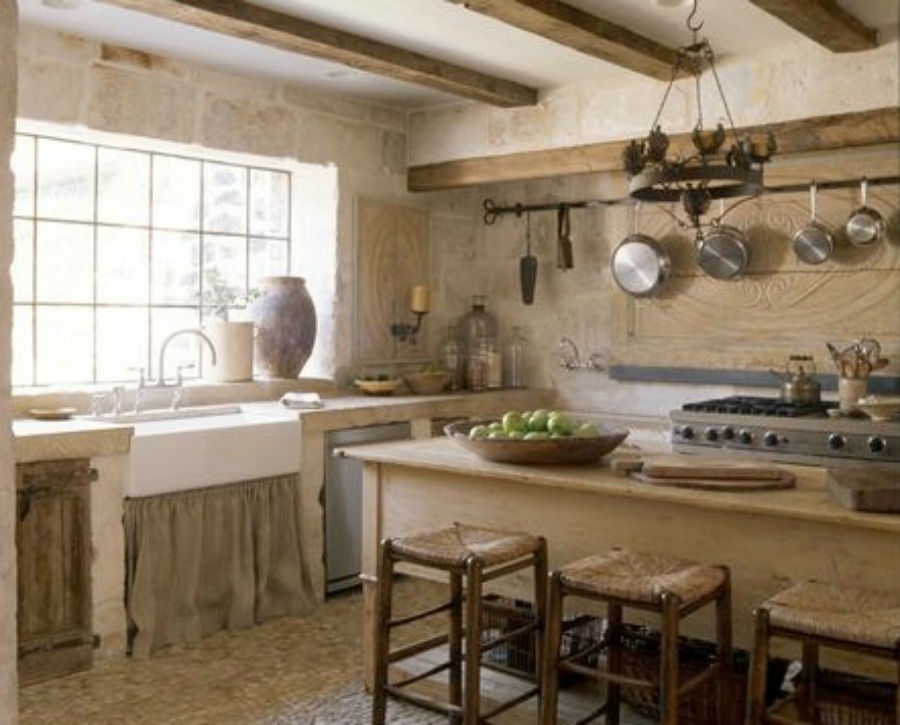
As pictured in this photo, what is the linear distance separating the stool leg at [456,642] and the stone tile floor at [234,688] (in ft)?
0.60

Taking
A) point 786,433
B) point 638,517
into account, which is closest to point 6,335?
point 638,517

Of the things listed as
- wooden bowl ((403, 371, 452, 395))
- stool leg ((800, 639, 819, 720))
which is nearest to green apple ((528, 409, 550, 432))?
stool leg ((800, 639, 819, 720))

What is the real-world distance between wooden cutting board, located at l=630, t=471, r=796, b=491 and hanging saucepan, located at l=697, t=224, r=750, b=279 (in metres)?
2.34

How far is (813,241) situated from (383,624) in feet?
9.81

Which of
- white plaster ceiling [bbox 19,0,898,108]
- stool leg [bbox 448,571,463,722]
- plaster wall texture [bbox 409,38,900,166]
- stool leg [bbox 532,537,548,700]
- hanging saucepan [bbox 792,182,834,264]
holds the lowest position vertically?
stool leg [bbox 448,571,463,722]

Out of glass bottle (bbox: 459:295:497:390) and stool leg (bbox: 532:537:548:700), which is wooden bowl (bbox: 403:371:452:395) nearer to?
glass bottle (bbox: 459:295:497:390)

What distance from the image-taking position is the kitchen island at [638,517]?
2652 mm

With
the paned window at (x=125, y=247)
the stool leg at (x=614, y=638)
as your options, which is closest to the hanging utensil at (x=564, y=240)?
the paned window at (x=125, y=247)

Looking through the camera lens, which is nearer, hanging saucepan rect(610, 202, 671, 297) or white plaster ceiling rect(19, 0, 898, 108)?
white plaster ceiling rect(19, 0, 898, 108)

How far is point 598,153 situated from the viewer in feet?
16.8

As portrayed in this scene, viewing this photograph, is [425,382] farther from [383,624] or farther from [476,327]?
[383,624]

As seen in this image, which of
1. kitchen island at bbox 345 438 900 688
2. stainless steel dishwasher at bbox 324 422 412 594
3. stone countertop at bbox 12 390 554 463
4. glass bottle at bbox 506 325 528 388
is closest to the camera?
kitchen island at bbox 345 438 900 688

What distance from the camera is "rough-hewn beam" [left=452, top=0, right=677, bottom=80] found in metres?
3.66

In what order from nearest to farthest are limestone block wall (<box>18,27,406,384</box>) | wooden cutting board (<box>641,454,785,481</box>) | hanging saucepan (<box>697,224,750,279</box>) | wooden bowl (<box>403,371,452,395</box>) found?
wooden cutting board (<box>641,454,785,481</box>) < limestone block wall (<box>18,27,406,384</box>) < hanging saucepan (<box>697,224,750,279</box>) < wooden bowl (<box>403,371,452,395</box>)
